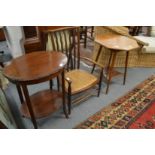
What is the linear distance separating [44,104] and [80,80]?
1.62 feet

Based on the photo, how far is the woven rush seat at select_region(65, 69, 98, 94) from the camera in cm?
195

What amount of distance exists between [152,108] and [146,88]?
41cm

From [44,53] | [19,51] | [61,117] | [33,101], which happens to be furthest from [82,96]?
[19,51]

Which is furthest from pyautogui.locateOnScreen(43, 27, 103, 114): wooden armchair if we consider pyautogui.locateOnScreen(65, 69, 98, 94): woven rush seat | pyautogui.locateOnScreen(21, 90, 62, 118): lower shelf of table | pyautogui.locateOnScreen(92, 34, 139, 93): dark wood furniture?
pyautogui.locateOnScreen(92, 34, 139, 93): dark wood furniture

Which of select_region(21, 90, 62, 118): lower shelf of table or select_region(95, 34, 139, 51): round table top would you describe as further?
select_region(95, 34, 139, 51): round table top

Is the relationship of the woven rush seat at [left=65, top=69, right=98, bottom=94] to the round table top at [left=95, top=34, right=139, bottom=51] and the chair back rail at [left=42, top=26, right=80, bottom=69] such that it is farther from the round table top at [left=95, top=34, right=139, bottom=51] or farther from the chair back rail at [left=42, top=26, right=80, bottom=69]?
the round table top at [left=95, top=34, right=139, bottom=51]

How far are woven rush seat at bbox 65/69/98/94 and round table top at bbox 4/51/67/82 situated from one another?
38 centimetres

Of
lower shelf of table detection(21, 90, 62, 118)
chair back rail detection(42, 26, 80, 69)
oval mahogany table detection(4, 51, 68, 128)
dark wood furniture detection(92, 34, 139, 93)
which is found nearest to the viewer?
oval mahogany table detection(4, 51, 68, 128)

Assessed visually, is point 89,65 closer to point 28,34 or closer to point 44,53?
point 28,34

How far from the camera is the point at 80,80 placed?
2078mm

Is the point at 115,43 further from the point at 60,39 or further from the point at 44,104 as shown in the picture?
the point at 44,104

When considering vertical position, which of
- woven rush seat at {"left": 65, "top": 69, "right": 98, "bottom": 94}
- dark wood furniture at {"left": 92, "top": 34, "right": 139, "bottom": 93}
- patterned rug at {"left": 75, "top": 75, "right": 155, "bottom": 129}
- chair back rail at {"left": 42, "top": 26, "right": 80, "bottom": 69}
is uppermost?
chair back rail at {"left": 42, "top": 26, "right": 80, "bottom": 69}

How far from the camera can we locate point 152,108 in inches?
85.2

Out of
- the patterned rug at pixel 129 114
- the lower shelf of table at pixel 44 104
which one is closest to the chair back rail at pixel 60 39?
the lower shelf of table at pixel 44 104
